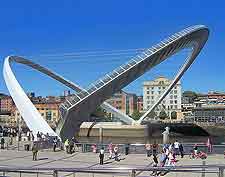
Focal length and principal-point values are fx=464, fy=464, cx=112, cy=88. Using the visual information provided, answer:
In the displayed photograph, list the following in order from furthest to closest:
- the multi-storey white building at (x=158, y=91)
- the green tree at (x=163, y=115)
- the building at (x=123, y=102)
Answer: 1. the multi-storey white building at (x=158, y=91)
2. the building at (x=123, y=102)
3. the green tree at (x=163, y=115)

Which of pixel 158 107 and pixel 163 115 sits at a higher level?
pixel 158 107

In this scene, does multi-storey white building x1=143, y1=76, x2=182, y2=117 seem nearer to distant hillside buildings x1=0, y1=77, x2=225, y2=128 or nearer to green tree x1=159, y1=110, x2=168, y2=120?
distant hillside buildings x1=0, y1=77, x2=225, y2=128

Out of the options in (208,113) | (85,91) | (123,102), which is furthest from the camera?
(208,113)

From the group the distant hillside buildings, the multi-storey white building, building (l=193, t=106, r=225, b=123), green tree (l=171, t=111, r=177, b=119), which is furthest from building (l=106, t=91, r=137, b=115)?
building (l=193, t=106, r=225, b=123)

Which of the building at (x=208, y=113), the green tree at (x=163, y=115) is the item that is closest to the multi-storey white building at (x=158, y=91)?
the green tree at (x=163, y=115)

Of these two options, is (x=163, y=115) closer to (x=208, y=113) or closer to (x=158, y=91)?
(x=158, y=91)

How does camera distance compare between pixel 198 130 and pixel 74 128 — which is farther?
pixel 198 130

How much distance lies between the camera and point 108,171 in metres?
8.50

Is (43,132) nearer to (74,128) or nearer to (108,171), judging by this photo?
(74,128)

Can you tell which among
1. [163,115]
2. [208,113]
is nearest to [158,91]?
[163,115]

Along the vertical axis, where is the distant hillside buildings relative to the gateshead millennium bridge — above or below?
above

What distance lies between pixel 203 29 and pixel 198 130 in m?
43.5

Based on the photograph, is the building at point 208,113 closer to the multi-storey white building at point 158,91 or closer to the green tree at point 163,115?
the multi-storey white building at point 158,91

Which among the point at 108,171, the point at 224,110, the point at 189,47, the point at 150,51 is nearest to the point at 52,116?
the point at 224,110
